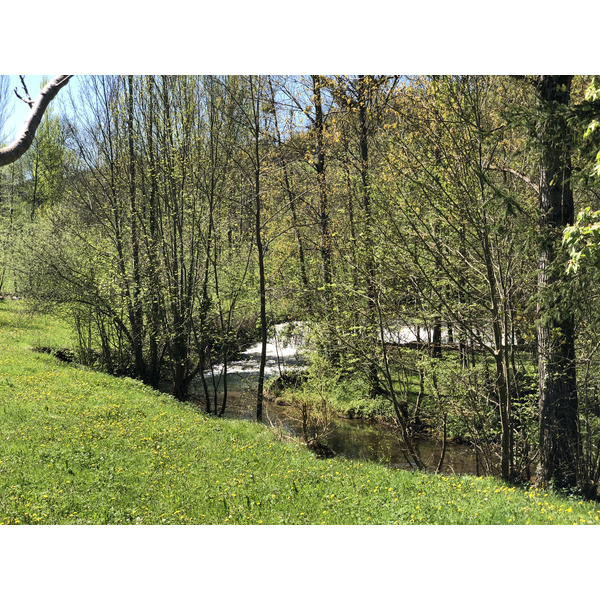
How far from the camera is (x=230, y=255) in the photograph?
47.5ft

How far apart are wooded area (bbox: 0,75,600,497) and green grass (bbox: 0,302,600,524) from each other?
1.42 meters

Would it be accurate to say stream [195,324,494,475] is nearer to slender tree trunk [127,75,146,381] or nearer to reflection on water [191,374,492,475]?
reflection on water [191,374,492,475]

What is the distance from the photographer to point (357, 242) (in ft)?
31.6

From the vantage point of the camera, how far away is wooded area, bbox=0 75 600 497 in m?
6.22

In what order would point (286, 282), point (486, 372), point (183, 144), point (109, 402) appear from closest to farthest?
point (486, 372)
point (109, 402)
point (183, 144)
point (286, 282)

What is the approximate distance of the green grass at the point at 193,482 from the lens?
5008 millimetres

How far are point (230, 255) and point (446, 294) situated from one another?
7.87 m

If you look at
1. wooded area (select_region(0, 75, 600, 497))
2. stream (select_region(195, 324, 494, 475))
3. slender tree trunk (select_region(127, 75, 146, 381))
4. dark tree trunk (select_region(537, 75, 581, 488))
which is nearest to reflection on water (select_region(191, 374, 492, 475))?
stream (select_region(195, 324, 494, 475))

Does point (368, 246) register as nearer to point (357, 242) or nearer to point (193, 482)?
point (357, 242)

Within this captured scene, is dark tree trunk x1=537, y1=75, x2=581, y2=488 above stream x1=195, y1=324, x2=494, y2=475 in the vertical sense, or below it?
above

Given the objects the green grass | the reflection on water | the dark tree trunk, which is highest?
the dark tree trunk

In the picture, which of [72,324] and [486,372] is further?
[72,324]
